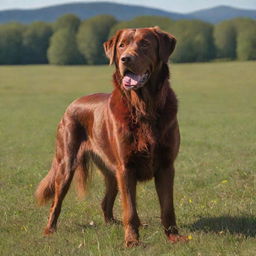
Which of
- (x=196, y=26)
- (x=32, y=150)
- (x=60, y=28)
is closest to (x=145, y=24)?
(x=196, y=26)

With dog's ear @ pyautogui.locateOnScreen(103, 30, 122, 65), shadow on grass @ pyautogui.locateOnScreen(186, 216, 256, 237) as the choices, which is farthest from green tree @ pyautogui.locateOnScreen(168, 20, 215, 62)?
dog's ear @ pyautogui.locateOnScreen(103, 30, 122, 65)

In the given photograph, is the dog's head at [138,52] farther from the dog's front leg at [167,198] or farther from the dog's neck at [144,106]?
the dog's front leg at [167,198]

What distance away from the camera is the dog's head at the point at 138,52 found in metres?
4.88

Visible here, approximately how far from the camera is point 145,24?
8794cm

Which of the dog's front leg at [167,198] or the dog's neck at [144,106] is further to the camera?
the dog's front leg at [167,198]

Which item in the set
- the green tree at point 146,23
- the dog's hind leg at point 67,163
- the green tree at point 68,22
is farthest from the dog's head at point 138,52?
the green tree at point 68,22

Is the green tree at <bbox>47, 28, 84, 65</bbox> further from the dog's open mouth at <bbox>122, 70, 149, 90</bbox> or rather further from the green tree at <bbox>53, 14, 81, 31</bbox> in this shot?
the dog's open mouth at <bbox>122, 70, 149, 90</bbox>

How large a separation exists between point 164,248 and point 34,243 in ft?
4.38

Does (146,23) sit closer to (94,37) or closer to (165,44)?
(94,37)

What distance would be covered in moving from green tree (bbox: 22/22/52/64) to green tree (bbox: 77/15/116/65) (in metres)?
7.39

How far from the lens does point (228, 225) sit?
5.68 m

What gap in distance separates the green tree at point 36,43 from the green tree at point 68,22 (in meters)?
1.70

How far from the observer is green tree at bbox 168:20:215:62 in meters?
76.7

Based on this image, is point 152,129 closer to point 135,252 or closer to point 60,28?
point 135,252
